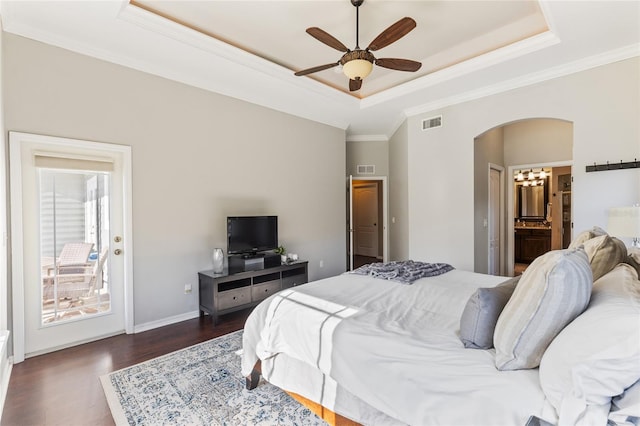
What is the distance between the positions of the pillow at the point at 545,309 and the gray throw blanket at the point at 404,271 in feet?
4.20

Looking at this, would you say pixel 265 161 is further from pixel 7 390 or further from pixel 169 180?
pixel 7 390

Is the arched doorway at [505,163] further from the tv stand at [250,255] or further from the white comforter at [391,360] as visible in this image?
the tv stand at [250,255]

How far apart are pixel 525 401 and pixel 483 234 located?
408 centimetres

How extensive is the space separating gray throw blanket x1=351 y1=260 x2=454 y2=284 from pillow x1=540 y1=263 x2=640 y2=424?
4.75 feet

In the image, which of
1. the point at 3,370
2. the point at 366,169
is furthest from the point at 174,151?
the point at 366,169

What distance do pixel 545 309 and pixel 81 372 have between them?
3290 millimetres

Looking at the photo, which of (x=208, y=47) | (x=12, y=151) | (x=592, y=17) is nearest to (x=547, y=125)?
(x=592, y=17)

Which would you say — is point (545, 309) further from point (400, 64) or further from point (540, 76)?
point (540, 76)

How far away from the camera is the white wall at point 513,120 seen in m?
3.24

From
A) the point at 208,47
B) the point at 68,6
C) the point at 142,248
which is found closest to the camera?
the point at 68,6

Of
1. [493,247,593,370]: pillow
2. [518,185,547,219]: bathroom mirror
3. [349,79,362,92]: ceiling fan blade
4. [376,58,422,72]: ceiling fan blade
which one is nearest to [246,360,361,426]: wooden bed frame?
[493,247,593,370]: pillow

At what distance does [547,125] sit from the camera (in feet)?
17.8

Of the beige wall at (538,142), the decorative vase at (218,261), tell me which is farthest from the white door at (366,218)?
the decorative vase at (218,261)

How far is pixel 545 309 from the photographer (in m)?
1.22
